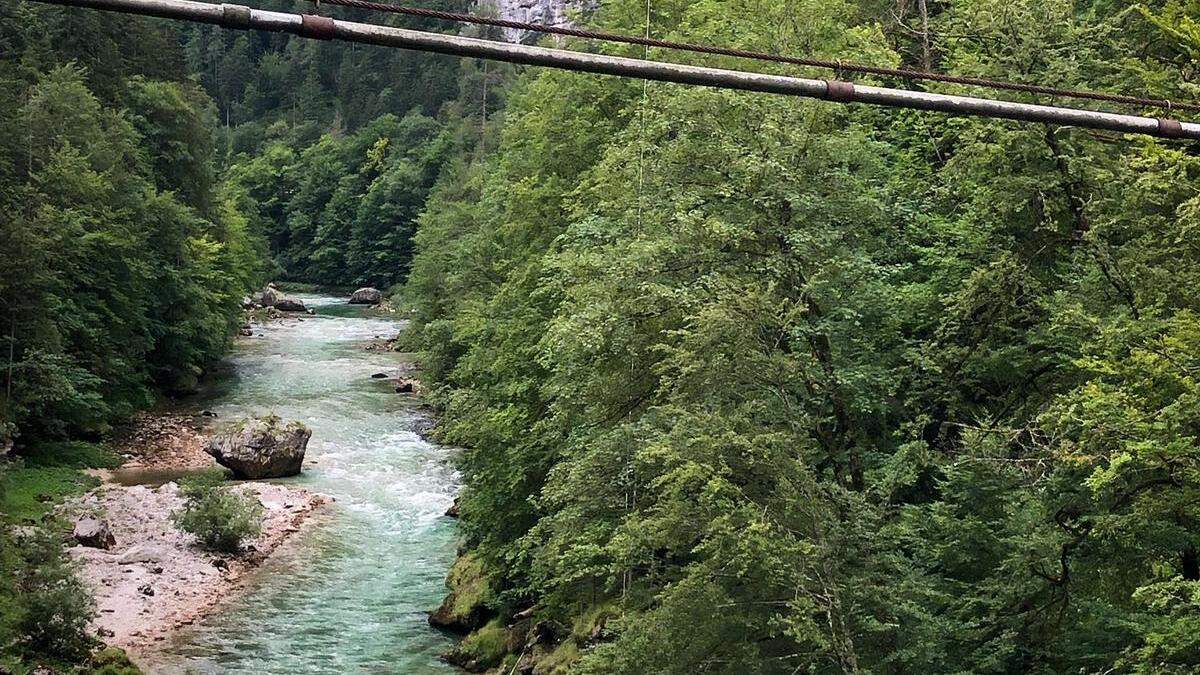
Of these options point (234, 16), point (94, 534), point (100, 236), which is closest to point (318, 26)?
point (234, 16)

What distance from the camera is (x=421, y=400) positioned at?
130 feet

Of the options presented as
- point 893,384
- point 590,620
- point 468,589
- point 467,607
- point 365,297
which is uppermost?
point 893,384

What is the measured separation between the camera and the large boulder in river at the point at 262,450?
100 ft

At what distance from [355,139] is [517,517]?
8843cm

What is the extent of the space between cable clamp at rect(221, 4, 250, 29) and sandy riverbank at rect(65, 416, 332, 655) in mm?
18482

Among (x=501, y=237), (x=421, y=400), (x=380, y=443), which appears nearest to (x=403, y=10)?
(x=501, y=237)

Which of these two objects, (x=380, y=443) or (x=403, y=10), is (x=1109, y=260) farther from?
(x=380, y=443)

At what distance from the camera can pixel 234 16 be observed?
3.90 m

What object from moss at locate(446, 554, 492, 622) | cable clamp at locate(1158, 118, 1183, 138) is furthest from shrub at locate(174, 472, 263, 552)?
cable clamp at locate(1158, 118, 1183, 138)

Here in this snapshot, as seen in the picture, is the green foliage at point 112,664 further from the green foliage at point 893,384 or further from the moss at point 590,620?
the moss at point 590,620

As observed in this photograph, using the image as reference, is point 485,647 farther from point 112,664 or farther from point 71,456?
point 71,456

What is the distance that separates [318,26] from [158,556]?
2293cm

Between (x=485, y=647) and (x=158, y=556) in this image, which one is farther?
(x=158, y=556)

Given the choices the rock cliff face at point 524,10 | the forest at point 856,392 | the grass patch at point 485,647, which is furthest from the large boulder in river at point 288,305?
the grass patch at point 485,647
